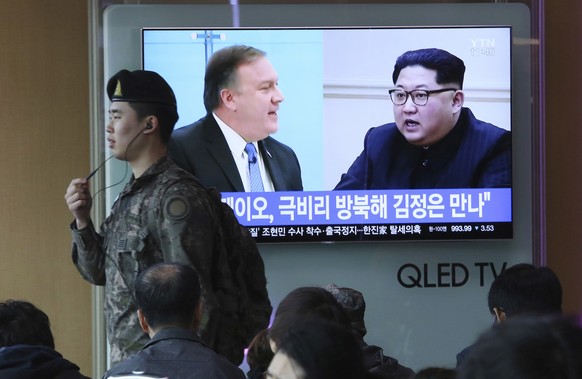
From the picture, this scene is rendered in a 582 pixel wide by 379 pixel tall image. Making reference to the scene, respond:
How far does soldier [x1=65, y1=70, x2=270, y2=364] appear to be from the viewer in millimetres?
3121

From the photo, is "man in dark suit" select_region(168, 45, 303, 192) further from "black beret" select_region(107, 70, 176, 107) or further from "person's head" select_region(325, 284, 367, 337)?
"person's head" select_region(325, 284, 367, 337)

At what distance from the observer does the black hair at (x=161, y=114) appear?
348 cm

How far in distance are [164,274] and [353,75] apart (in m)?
2.11

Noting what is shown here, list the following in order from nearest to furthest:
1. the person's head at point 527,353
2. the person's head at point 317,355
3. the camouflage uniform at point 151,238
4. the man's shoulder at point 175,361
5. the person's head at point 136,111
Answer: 1. the person's head at point 527,353
2. the person's head at point 317,355
3. the man's shoulder at point 175,361
4. the camouflage uniform at point 151,238
5. the person's head at point 136,111

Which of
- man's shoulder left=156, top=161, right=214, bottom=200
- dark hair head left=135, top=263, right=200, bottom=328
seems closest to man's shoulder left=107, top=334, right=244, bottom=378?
dark hair head left=135, top=263, right=200, bottom=328

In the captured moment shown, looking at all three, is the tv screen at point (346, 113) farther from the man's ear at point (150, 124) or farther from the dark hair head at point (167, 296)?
the dark hair head at point (167, 296)

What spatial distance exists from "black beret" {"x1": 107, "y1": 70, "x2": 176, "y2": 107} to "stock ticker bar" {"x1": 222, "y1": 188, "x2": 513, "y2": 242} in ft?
3.31

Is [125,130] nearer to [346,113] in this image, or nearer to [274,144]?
[274,144]

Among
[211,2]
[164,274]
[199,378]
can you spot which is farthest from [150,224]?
[211,2]

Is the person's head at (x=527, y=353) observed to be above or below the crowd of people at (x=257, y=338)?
above

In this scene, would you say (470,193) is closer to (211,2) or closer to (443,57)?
(443,57)

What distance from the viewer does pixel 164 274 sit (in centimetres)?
259
